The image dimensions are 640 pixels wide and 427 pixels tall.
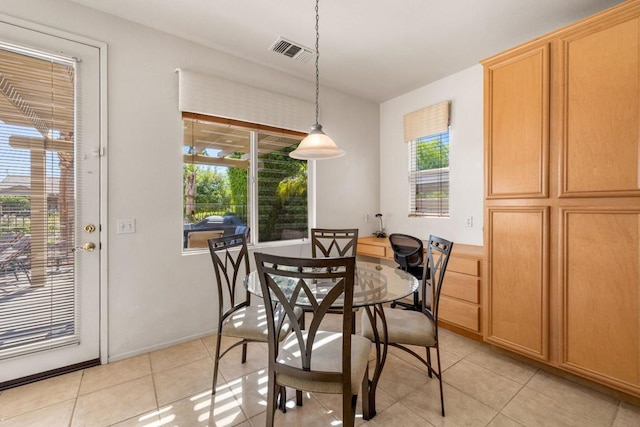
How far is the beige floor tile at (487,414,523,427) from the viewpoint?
164cm

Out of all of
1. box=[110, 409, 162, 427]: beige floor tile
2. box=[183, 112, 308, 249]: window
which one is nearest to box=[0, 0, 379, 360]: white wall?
box=[183, 112, 308, 249]: window

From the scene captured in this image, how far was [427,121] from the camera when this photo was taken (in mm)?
3498

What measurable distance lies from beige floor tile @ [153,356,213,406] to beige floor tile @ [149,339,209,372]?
7cm

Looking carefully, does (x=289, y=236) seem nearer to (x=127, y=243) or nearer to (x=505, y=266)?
Result: (x=127, y=243)

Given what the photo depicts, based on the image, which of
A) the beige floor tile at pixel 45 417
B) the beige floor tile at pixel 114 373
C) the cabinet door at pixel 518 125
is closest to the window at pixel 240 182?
the beige floor tile at pixel 114 373

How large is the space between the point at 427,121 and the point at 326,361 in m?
3.14

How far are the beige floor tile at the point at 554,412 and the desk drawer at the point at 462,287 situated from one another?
83 cm

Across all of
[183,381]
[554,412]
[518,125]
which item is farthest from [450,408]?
[518,125]

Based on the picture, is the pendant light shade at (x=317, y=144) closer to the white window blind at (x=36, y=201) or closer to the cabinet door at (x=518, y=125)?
the cabinet door at (x=518, y=125)

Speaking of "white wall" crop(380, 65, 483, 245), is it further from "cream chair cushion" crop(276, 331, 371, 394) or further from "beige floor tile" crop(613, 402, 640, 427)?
"cream chair cushion" crop(276, 331, 371, 394)

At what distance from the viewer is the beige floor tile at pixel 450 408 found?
1.67 m

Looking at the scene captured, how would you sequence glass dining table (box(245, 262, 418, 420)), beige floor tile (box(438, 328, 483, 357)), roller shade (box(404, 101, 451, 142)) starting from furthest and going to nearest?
roller shade (box(404, 101, 451, 142)) → beige floor tile (box(438, 328, 483, 357)) → glass dining table (box(245, 262, 418, 420))

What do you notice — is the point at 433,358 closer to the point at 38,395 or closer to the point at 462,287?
the point at 462,287

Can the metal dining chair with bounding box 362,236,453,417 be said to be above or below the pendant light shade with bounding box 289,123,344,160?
below
